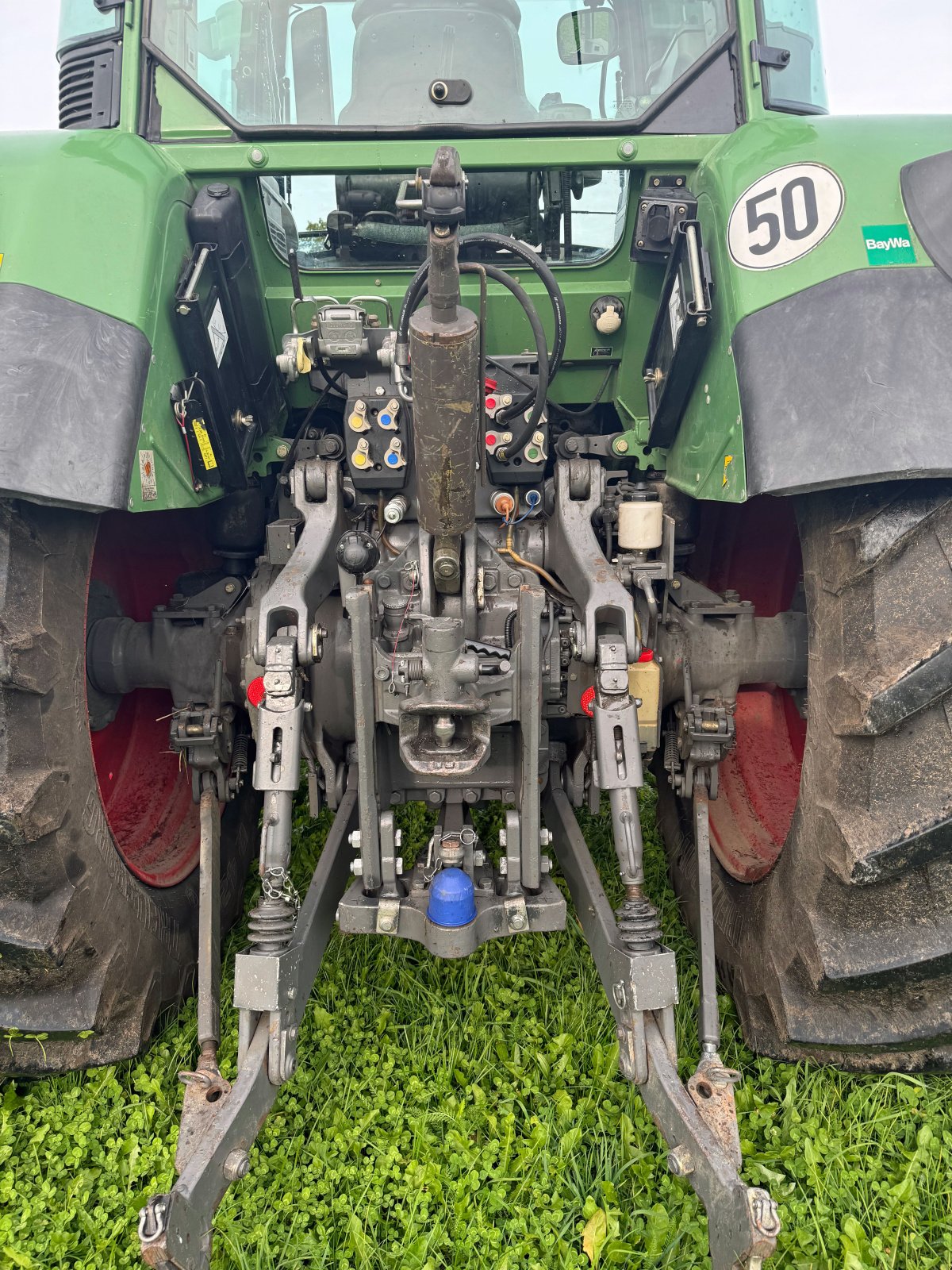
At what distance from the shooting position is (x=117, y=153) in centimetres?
184

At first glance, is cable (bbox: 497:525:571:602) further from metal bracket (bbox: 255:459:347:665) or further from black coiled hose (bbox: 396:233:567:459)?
metal bracket (bbox: 255:459:347:665)

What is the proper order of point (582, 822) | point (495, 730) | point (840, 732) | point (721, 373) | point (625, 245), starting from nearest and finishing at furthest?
1. point (840, 732)
2. point (721, 373)
3. point (495, 730)
4. point (625, 245)
5. point (582, 822)

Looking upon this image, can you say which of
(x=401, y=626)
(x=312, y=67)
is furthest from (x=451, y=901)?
(x=312, y=67)

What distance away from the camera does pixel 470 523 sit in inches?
72.7

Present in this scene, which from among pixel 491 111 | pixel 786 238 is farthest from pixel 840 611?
pixel 491 111

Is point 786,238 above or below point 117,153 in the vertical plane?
below

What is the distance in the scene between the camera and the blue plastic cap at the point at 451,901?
186cm

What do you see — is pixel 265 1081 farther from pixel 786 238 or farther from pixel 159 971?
pixel 786 238

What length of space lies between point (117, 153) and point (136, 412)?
0.65m

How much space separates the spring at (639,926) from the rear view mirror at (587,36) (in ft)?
7.02

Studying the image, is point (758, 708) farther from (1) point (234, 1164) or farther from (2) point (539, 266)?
(1) point (234, 1164)

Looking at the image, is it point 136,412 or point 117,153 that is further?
point 117,153

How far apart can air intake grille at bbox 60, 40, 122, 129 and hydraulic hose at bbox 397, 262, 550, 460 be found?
1.00m

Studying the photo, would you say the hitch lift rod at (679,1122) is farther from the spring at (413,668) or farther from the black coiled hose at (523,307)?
the black coiled hose at (523,307)
